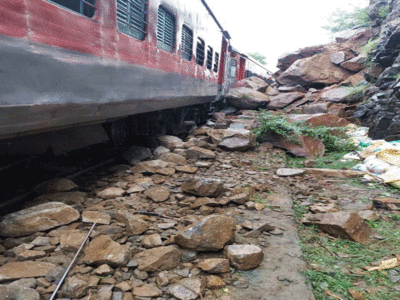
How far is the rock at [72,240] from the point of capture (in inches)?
84.8

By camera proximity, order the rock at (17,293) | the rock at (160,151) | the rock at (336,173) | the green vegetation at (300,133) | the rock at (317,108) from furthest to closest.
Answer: the rock at (317,108), the green vegetation at (300,133), the rock at (160,151), the rock at (336,173), the rock at (17,293)

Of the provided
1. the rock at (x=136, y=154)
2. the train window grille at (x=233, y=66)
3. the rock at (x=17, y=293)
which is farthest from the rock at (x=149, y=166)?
the train window grille at (x=233, y=66)

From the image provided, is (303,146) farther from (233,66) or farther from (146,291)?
(233,66)

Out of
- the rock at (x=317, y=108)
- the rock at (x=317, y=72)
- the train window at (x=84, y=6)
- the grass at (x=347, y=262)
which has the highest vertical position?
the rock at (x=317, y=72)

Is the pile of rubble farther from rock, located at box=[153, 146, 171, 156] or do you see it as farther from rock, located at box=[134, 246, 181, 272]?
rock, located at box=[153, 146, 171, 156]

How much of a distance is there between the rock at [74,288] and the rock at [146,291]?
1.00 feet

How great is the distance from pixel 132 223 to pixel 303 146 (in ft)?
16.3

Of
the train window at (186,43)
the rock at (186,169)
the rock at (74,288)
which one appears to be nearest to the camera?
the rock at (74,288)

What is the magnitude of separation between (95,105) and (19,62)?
3.25 ft

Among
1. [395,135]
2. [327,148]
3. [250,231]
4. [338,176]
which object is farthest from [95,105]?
[395,135]

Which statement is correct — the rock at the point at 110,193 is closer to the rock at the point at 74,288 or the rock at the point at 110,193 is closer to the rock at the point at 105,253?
the rock at the point at 105,253

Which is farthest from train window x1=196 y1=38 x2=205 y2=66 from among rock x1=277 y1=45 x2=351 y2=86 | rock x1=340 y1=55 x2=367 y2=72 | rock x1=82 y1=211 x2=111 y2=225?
rock x1=340 y1=55 x2=367 y2=72

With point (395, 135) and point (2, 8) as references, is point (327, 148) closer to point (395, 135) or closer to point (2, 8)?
point (395, 135)

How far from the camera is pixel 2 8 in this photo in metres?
1.91
